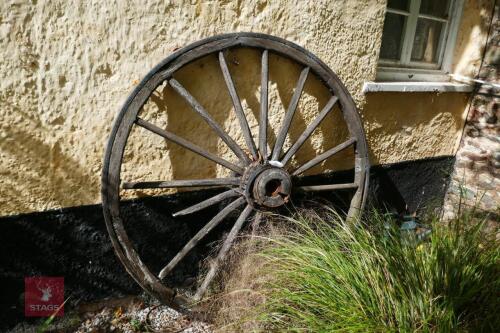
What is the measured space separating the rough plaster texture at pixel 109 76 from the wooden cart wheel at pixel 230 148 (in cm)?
10

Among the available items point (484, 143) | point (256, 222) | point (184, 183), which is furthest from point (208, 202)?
point (484, 143)

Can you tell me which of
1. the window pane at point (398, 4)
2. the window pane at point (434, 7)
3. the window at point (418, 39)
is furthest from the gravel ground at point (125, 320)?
the window pane at point (434, 7)

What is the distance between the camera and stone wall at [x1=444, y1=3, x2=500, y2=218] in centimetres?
340

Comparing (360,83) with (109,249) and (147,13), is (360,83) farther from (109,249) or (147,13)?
(109,249)

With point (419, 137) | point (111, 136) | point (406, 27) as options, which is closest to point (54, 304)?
point (111, 136)

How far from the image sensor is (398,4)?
3254 millimetres

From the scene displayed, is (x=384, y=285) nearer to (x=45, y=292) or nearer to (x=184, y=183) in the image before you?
(x=184, y=183)

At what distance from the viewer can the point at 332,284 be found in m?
1.89

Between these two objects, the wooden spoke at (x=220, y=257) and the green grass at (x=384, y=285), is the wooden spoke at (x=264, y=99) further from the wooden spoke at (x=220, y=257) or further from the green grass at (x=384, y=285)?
the green grass at (x=384, y=285)

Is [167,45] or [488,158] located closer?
[167,45]

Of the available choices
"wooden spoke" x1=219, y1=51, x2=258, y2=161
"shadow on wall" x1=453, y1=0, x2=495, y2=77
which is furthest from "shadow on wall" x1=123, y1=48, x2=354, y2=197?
"shadow on wall" x1=453, y1=0, x2=495, y2=77

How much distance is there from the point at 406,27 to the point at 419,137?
939mm

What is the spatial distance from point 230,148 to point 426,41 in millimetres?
2250

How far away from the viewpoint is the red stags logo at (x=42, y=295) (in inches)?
87.7
